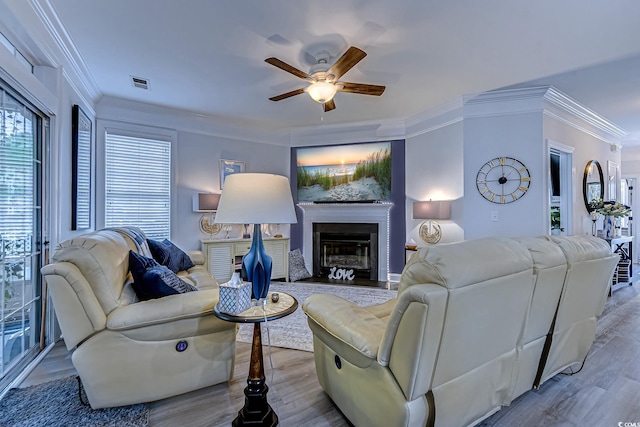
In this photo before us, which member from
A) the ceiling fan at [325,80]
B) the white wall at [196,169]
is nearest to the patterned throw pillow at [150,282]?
the ceiling fan at [325,80]

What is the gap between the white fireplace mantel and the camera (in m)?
4.96

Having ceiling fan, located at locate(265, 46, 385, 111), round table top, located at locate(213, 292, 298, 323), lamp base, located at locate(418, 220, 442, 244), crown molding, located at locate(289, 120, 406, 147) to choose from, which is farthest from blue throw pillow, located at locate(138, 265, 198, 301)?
crown molding, located at locate(289, 120, 406, 147)

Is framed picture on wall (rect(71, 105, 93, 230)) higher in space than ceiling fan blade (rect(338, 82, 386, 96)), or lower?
lower

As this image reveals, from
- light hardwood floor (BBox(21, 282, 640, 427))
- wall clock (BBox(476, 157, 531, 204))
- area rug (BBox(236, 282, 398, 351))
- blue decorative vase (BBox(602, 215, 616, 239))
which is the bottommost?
light hardwood floor (BBox(21, 282, 640, 427))

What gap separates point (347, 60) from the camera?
2.43 m

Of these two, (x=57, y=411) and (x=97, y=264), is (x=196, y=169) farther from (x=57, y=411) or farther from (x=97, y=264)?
(x=57, y=411)

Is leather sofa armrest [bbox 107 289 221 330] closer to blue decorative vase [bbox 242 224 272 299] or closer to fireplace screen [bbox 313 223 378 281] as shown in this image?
blue decorative vase [bbox 242 224 272 299]

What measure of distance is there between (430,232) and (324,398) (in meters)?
3.07

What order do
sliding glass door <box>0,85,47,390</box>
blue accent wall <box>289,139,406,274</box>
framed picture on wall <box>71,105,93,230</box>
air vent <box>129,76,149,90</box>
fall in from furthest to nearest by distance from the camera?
blue accent wall <box>289,139,406,274</box> < air vent <box>129,76,149,90</box> < framed picture on wall <box>71,105,93,230</box> < sliding glass door <box>0,85,47,390</box>

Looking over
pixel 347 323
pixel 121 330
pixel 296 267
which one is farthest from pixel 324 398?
pixel 296 267

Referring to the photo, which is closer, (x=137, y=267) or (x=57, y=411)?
(x=57, y=411)

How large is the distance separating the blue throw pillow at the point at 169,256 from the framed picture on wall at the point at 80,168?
753 millimetres

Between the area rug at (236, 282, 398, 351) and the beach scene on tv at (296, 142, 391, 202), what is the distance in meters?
1.47

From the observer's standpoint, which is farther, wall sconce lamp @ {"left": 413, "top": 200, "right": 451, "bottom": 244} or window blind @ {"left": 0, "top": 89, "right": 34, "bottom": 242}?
wall sconce lamp @ {"left": 413, "top": 200, "right": 451, "bottom": 244}
